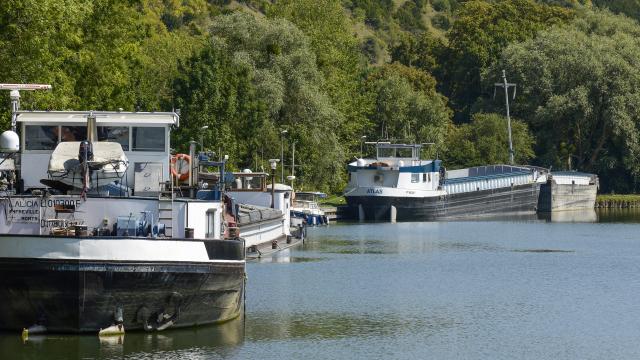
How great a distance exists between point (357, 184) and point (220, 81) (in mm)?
14290

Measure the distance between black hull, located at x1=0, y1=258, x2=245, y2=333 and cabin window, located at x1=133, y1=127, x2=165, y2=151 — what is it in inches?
182

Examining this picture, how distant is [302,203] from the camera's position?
307ft

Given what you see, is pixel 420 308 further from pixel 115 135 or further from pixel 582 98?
pixel 582 98

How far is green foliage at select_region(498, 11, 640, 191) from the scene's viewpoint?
13400cm

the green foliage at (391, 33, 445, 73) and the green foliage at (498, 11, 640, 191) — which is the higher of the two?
the green foliage at (391, 33, 445, 73)

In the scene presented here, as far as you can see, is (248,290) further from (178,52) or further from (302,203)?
(178,52)

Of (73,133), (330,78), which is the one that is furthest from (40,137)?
(330,78)

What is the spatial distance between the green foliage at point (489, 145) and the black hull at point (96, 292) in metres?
101

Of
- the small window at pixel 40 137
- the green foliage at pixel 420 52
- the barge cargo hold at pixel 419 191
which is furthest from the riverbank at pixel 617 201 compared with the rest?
the small window at pixel 40 137

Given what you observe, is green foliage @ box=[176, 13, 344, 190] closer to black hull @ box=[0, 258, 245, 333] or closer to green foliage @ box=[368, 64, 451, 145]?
green foliage @ box=[368, 64, 451, 145]

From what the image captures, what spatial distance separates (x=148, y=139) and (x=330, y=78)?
8427cm

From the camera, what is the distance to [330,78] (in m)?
123

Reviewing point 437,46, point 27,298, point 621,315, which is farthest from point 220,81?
point 437,46

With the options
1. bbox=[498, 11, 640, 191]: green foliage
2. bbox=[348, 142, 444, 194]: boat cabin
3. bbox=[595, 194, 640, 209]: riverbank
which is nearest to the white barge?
bbox=[348, 142, 444, 194]: boat cabin
